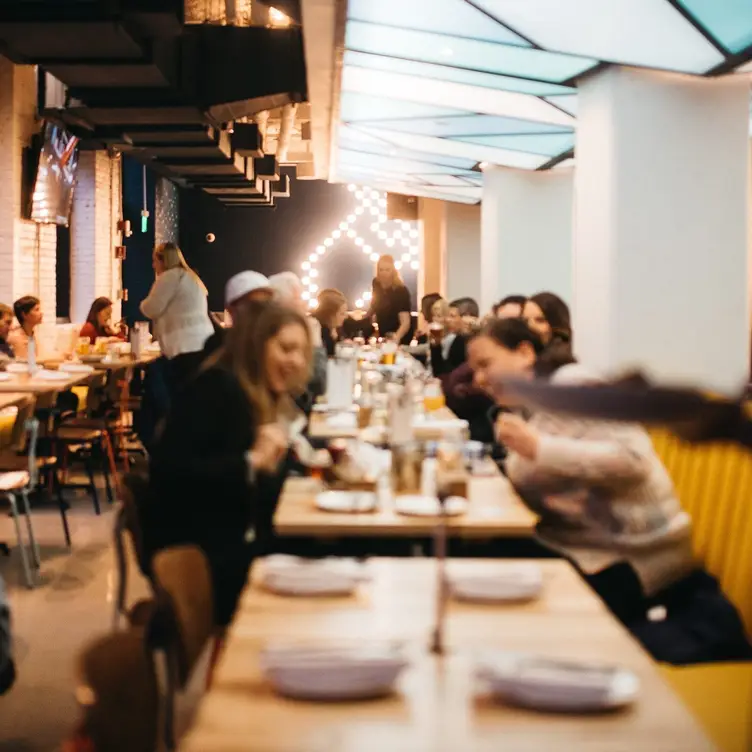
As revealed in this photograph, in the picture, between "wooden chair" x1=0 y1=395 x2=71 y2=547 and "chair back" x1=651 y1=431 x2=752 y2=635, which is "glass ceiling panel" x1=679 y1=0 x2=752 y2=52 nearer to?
"chair back" x1=651 y1=431 x2=752 y2=635

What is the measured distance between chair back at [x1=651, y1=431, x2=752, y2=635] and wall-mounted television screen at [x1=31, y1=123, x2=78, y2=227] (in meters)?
8.87

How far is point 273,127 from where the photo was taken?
58.6 feet

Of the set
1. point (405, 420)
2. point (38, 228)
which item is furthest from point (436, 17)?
point (38, 228)

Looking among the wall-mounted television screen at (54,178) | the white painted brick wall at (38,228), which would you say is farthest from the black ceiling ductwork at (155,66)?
the white painted brick wall at (38,228)

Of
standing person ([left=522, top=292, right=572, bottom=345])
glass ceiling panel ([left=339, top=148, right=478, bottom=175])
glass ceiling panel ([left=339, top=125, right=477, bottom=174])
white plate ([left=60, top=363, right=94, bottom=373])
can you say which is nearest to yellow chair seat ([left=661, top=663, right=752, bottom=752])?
standing person ([left=522, top=292, right=572, bottom=345])

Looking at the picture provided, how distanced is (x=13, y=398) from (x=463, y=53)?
345cm

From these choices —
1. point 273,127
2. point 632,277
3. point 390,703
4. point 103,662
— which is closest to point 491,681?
point 390,703

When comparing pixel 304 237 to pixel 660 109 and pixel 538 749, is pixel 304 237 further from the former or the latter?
pixel 538 749

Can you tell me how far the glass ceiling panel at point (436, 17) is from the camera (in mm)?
5508

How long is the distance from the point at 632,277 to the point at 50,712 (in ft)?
12.1

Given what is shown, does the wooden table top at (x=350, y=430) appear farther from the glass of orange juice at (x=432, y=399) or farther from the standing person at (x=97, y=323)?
the standing person at (x=97, y=323)

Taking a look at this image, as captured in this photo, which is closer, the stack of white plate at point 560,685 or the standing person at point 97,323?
the stack of white plate at point 560,685

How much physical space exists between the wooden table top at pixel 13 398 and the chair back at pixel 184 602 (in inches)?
128

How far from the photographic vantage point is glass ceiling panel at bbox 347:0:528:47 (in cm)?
551
